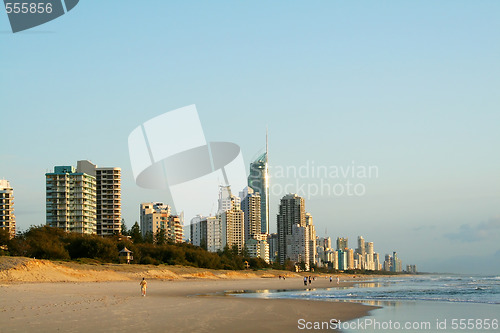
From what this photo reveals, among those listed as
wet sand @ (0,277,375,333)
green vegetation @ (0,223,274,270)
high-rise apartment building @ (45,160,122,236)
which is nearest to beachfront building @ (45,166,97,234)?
high-rise apartment building @ (45,160,122,236)

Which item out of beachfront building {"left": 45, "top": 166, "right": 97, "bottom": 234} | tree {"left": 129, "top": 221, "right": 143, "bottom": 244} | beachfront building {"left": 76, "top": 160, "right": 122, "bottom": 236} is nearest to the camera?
tree {"left": 129, "top": 221, "right": 143, "bottom": 244}

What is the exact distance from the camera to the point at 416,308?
32.1m

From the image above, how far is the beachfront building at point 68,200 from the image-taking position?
138750 mm

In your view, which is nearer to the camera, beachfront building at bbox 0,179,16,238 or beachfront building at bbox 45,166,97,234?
beachfront building at bbox 45,166,97,234

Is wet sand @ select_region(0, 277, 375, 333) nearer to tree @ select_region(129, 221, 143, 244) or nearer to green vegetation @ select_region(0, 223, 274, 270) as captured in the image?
green vegetation @ select_region(0, 223, 274, 270)

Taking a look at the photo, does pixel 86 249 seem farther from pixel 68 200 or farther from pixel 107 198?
pixel 107 198

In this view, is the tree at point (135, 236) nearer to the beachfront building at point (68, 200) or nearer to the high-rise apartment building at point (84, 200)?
the high-rise apartment building at point (84, 200)

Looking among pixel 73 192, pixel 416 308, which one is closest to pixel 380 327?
pixel 416 308

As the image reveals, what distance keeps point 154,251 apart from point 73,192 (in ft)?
155

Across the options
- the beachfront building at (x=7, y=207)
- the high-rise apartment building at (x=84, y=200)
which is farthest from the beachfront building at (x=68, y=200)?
the beachfront building at (x=7, y=207)

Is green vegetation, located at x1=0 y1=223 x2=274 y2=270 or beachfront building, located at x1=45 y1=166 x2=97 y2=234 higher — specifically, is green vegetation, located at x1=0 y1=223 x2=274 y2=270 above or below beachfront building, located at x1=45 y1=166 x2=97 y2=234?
below

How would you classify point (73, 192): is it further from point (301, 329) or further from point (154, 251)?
point (301, 329)

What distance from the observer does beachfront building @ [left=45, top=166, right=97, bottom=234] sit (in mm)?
138750

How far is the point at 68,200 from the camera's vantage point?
457ft
